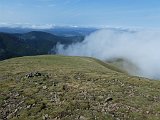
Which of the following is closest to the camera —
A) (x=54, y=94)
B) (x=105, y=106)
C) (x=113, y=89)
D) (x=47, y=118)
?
(x=47, y=118)

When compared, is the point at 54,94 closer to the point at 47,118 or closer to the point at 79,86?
the point at 79,86

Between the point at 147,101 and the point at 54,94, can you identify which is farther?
the point at 54,94

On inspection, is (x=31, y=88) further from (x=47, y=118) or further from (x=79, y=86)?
(x=47, y=118)

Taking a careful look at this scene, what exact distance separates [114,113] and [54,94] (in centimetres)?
1081

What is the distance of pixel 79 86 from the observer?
46.1 meters

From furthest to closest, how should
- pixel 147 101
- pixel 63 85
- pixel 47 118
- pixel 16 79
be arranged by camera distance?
pixel 16 79 → pixel 63 85 → pixel 147 101 → pixel 47 118

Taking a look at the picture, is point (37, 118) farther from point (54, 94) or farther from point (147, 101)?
point (147, 101)

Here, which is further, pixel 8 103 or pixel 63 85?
pixel 63 85

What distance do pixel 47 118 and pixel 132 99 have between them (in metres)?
11.3

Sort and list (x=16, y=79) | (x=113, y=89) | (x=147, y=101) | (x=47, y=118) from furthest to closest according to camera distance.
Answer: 1. (x=16, y=79)
2. (x=113, y=89)
3. (x=147, y=101)
4. (x=47, y=118)

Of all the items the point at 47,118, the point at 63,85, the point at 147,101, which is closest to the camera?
the point at 47,118

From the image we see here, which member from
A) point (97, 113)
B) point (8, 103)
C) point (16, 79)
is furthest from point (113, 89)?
point (16, 79)

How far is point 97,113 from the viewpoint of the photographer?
32.7m

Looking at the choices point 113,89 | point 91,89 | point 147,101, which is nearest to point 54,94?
point 91,89
